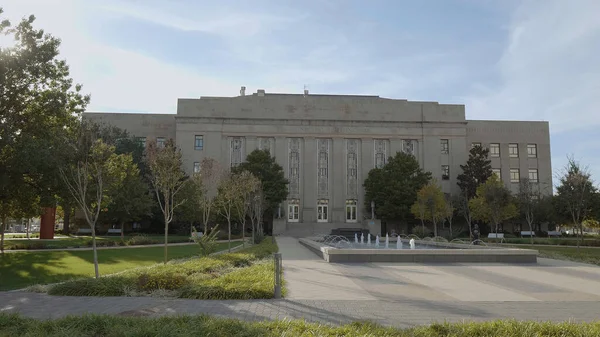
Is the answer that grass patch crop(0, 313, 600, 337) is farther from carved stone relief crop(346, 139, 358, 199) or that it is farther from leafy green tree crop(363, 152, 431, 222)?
carved stone relief crop(346, 139, 358, 199)

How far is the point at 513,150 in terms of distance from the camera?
64750 millimetres

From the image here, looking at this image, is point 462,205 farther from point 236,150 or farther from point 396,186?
point 236,150

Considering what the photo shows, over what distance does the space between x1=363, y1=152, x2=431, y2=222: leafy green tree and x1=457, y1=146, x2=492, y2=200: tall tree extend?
4964 millimetres

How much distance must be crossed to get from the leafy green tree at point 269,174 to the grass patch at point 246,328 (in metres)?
45.2

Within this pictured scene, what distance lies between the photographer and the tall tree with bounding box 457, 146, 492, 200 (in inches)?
2192

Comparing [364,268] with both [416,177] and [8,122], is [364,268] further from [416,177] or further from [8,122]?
[416,177]

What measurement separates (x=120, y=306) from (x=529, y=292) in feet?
30.5

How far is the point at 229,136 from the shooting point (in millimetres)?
61031

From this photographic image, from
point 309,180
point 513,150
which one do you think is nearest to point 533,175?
point 513,150

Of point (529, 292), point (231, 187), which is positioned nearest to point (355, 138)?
point (231, 187)

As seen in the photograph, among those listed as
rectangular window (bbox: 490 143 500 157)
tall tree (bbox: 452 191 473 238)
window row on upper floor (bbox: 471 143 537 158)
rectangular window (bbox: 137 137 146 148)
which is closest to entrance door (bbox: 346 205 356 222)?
tall tree (bbox: 452 191 473 238)

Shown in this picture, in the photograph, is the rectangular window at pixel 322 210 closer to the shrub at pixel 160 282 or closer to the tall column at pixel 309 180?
the tall column at pixel 309 180

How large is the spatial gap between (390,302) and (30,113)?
20802 millimetres

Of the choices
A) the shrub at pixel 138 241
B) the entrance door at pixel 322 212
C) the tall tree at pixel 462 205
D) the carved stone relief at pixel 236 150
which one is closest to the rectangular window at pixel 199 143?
the carved stone relief at pixel 236 150
